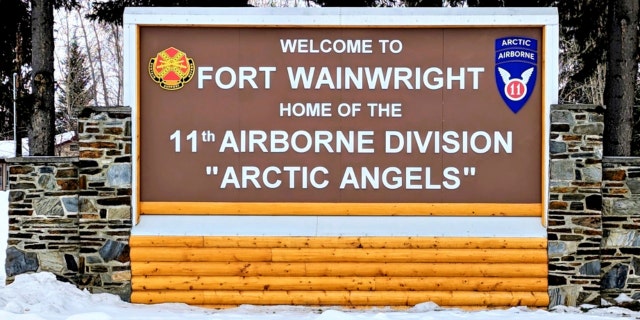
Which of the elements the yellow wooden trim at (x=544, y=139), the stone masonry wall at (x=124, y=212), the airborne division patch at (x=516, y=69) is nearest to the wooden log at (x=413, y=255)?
the stone masonry wall at (x=124, y=212)

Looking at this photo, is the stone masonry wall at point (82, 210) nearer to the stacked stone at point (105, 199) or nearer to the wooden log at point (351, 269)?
the stacked stone at point (105, 199)

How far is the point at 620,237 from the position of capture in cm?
704

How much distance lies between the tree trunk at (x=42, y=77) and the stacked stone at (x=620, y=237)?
907 centimetres

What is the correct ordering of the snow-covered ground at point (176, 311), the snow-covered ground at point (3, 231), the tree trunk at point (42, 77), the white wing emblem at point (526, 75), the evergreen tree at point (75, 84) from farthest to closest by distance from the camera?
the evergreen tree at point (75, 84) → the tree trunk at point (42, 77) → the snow-covered ground at point (3, 231) → the white wing emblem at point (526, 75) → the snow-covered ground at point (176, 311)

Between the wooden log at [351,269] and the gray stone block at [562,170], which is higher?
the gray stone block at [562,170]

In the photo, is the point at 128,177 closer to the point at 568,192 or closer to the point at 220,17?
the point at 220,17

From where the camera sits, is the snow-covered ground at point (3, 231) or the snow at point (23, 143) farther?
the snow at point (23, 143)

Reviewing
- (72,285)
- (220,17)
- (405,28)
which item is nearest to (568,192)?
(405,28)

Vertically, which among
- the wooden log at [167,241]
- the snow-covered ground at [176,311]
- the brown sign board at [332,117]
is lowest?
the snow-covered ground at [176,311]

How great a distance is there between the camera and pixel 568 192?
22.6 feet

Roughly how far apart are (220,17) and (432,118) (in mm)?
2686

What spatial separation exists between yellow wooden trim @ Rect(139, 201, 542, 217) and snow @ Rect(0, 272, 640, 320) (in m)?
1.05

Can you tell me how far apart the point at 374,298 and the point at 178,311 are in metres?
2.17

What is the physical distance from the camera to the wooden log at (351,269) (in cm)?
688
